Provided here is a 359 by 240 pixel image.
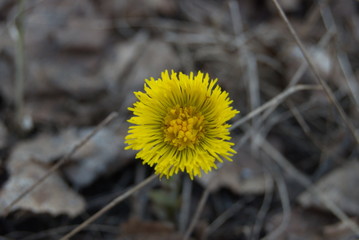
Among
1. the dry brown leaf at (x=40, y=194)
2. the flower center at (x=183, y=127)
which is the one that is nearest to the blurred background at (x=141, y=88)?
the dry brown leaf at (x=40, y=194)

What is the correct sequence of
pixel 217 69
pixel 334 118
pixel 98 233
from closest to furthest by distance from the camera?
1. pixel 98 233
2. pixel 334 118
3. pixel 217 69

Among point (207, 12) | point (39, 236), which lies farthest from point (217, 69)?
point (39, 236)

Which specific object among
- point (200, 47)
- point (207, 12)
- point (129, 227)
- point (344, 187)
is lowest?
point (344, 187)

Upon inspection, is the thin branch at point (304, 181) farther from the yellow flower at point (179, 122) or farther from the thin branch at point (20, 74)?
the thin branch at point (20, 74)

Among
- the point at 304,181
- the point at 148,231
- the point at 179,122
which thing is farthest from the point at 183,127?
the point at 304,181

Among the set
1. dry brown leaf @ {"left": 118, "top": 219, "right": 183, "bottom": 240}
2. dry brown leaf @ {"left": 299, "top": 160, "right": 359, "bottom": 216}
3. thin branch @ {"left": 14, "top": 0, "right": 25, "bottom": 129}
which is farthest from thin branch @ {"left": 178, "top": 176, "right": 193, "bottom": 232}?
thin branch @ {"left": 14, "top": 0, "right": 25, "bottom": 129}

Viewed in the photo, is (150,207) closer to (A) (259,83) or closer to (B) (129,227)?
(B) (129,227)

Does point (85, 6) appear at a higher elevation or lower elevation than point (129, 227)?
higher
